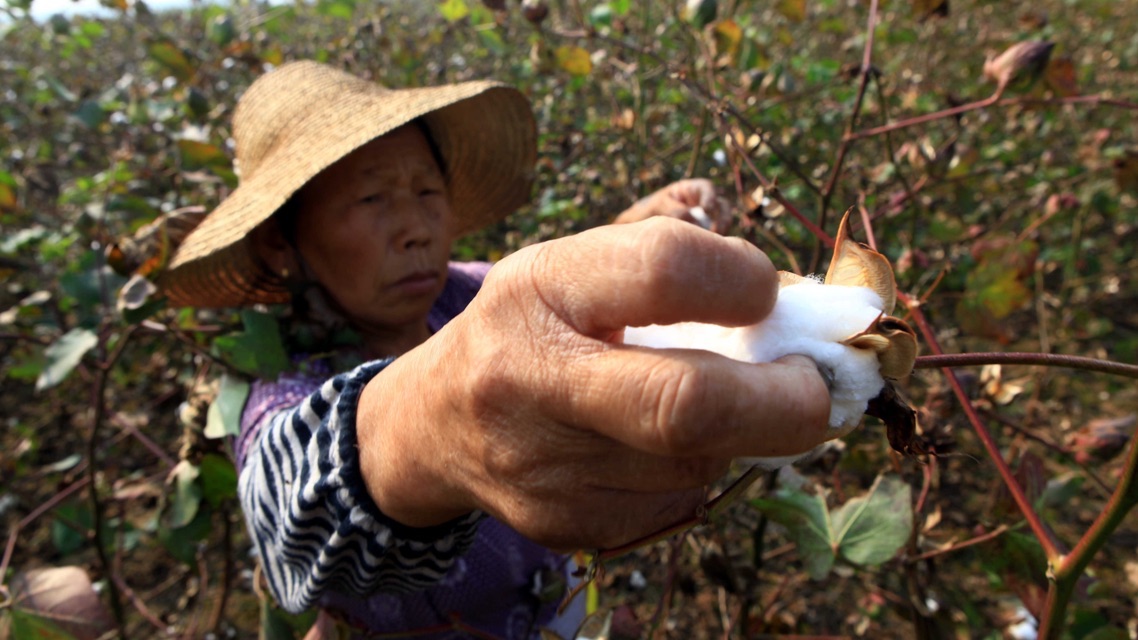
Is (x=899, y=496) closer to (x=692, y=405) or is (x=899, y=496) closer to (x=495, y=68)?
(x=692, y=405)

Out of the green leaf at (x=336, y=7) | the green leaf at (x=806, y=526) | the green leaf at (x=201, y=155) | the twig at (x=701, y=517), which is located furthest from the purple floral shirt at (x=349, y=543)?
the green leaf at (x=336, y=7)

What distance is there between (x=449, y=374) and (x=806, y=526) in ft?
2.08

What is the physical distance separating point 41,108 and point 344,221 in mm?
2599

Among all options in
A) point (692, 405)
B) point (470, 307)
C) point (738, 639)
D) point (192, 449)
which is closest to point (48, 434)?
point (192, 449)

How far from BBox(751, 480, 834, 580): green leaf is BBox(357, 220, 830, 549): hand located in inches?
17.8

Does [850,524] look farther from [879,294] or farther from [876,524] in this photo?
[879,294]

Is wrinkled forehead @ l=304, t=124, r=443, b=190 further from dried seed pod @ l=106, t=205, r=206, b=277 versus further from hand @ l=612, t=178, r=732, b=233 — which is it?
hand @ l=612, t=178, r=732, b=233

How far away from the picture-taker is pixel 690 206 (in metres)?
1.20

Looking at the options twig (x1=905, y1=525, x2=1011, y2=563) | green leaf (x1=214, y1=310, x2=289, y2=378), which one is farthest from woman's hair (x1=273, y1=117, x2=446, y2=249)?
twig (x1=905, y1=525, x2=1011, y2=563)

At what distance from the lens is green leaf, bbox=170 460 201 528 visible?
1.21 m

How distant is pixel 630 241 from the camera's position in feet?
1.15

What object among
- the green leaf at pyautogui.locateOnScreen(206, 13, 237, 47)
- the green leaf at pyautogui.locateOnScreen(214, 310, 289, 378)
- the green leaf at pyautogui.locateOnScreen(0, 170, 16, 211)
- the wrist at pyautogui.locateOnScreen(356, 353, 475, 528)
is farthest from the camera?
the green leaf at pyautogui.locateOnScreen(206, 13, 237, 47)

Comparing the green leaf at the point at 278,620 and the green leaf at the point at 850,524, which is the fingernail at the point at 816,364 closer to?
the green leaf at the point at 850,524

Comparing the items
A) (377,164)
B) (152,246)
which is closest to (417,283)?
(377,164)
